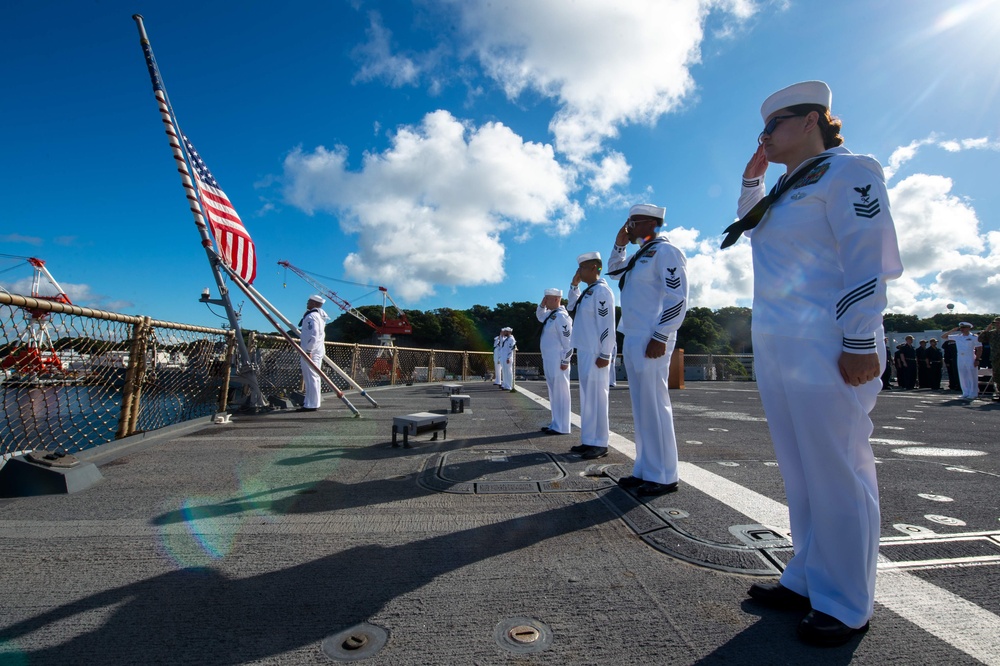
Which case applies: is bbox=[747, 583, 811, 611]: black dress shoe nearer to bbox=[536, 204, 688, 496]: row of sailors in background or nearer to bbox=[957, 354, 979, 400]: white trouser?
bbox=[536, 204, 688, 496]: row of sailors in background

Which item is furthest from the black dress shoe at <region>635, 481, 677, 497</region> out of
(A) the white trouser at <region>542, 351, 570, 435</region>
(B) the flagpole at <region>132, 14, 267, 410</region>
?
(B) the flagpole at <region>132, 14, 267, 410</region>

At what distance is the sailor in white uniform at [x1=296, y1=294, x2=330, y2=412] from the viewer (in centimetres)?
841

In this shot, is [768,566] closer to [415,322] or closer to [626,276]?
[626,276]

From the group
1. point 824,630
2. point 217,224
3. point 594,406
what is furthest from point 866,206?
point 217,224

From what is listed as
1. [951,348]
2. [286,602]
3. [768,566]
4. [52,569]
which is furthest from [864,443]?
[951,348]

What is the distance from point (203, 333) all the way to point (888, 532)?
7.25 metres

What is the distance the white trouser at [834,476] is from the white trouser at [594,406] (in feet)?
8.89

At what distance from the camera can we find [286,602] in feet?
5.41

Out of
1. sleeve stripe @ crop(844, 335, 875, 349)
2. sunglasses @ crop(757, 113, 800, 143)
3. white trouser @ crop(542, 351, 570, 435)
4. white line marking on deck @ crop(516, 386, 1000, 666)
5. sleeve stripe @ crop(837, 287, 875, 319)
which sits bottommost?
white line marking on deck @ crop(516, 386, 1000, 666)

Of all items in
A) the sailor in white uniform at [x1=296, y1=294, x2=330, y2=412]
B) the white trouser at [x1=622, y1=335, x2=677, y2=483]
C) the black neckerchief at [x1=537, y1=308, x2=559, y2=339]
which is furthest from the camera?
the sailor in white uniform at [x1=296, y1=294, x2=330, y2=412]

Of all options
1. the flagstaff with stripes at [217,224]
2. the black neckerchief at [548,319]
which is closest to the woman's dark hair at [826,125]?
the black neckerchief at [548,319]

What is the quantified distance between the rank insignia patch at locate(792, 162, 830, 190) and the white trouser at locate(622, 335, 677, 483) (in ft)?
5.07

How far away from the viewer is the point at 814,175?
1670 millimetres

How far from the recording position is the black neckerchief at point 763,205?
1.74 m
